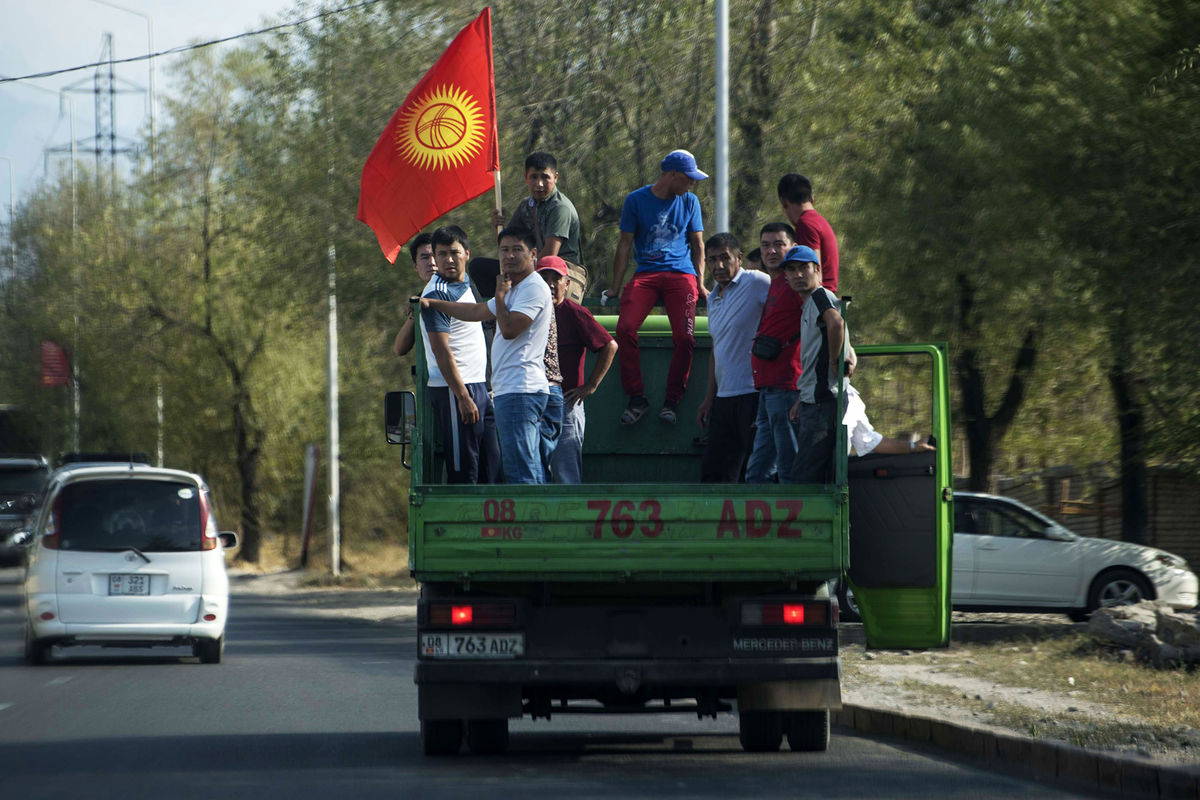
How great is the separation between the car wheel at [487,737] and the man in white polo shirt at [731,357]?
186 cm

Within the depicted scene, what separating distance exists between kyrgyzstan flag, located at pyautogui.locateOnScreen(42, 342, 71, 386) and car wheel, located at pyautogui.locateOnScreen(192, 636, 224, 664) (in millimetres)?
35045

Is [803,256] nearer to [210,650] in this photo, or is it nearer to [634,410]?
[634,410]

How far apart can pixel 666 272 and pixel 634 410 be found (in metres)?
0.90

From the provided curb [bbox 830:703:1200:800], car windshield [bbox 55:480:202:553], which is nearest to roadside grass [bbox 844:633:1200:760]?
curb [bbox 830:703:1200:800]

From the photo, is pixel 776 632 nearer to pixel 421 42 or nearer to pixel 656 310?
pixel 656 310

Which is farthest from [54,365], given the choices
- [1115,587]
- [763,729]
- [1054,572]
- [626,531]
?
[626,531]

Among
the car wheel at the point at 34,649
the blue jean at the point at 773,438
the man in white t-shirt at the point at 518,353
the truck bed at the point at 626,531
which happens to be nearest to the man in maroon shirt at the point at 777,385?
the blue jean at the point at 773,438

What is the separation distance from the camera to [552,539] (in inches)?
A: 329

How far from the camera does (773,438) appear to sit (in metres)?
9.46

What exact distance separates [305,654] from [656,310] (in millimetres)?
6755

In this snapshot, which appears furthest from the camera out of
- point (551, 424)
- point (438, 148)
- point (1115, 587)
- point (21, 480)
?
point (21, 480)

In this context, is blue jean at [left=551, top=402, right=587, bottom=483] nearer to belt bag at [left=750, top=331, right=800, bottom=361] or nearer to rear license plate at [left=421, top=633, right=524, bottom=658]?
belt bag at [left=750, top=331, right=800, bottom=361]

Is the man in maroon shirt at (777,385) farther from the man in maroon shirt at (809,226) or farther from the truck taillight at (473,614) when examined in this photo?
the truck taillight at (473,614)

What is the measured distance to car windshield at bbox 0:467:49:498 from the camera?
32844 millimetres
